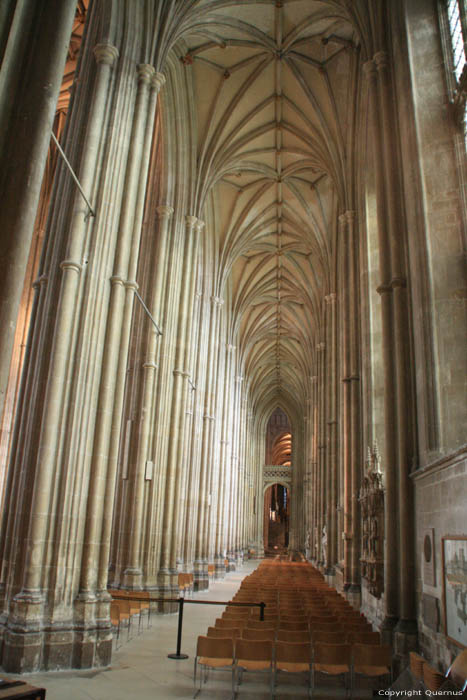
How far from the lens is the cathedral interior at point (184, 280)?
7.42 m

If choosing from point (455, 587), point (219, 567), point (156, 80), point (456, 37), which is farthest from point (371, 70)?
point (219, 567)

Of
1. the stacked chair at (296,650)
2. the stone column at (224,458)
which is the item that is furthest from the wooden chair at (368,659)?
the stone column at (224,458)

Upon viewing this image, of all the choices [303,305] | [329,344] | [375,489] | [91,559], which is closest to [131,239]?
[91,559]

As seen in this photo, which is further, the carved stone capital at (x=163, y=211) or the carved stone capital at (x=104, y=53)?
the carved stone capital at (x=163, y=211)

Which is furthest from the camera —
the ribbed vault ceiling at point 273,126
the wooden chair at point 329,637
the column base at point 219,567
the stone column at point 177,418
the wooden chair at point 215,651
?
the column base at point 219,567

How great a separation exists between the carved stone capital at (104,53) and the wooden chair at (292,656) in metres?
10.7

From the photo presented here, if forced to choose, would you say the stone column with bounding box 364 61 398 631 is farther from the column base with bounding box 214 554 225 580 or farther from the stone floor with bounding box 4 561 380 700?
the column base with bounding box 214 554 225 580

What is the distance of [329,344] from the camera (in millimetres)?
24234

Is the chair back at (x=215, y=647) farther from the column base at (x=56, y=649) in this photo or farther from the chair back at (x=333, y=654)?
the column base at (x=56, y=649)

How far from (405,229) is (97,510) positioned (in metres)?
7.53

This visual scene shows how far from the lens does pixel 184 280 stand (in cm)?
1723

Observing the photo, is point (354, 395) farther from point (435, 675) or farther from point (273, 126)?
point (435, 675)

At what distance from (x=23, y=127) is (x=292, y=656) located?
21.3 feet

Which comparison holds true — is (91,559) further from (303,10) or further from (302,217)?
(302,217)
